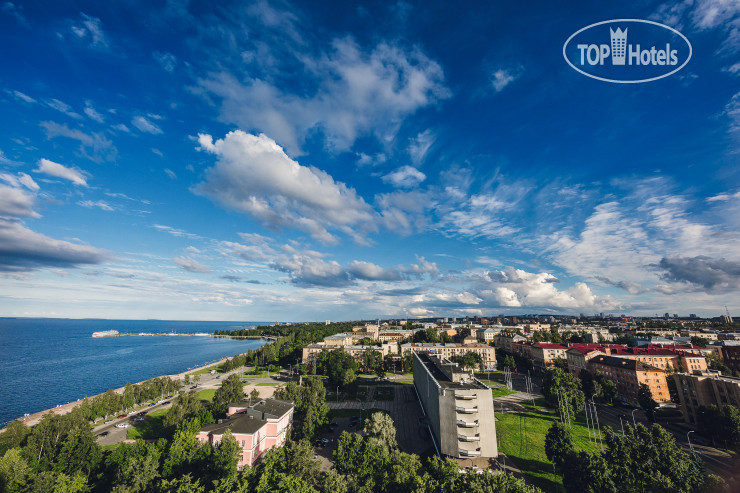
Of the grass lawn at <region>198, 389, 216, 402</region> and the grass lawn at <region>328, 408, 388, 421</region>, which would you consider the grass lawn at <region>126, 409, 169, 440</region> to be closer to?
the grass lawn at <region>198, 389, 216, 402</region>

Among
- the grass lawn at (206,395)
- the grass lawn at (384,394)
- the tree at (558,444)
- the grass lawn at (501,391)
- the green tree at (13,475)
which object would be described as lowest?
the grass lawn at (384,394)

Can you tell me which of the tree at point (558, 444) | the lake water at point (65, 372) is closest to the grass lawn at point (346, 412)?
the tree at point (558, 444)

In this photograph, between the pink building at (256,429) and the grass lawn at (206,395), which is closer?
the pink building at (256,429)

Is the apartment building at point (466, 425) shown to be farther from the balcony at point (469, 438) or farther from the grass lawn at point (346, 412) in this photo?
the grass lawn at point (346, 412)

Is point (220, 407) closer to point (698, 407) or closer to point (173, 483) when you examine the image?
point (173, 483)

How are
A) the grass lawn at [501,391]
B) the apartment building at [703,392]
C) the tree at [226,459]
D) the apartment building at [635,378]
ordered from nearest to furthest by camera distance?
the tree at [226,459] < the apartment building at [703,392] < the apartment building at [635,378] < the grass lawn at [501,391]

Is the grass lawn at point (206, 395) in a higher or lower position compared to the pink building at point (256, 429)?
lower

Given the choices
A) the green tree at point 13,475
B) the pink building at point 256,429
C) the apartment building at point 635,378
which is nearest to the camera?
the green tree at point 13,475

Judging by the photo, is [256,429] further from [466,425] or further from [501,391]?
[501,391]
